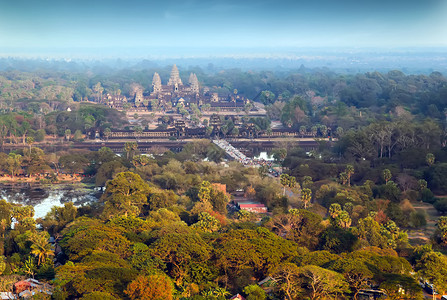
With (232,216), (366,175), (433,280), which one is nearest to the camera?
(433,280)

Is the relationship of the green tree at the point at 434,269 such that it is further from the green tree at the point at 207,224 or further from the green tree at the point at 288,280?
the green tree at the point at 207,224

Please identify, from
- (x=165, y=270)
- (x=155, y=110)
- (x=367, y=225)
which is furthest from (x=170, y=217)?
(x=155, y=110)

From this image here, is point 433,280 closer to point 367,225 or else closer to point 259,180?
point 367,225

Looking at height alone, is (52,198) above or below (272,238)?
below

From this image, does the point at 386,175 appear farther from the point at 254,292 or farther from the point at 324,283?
the point at 254,292

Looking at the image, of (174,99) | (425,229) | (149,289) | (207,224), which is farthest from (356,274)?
(174,99)

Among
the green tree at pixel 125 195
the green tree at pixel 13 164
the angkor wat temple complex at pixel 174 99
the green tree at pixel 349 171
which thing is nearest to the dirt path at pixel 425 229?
the green tree at pixel 349 171

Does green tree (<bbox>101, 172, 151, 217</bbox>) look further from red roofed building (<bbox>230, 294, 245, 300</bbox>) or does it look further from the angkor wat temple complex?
the angkor wat temple complex
